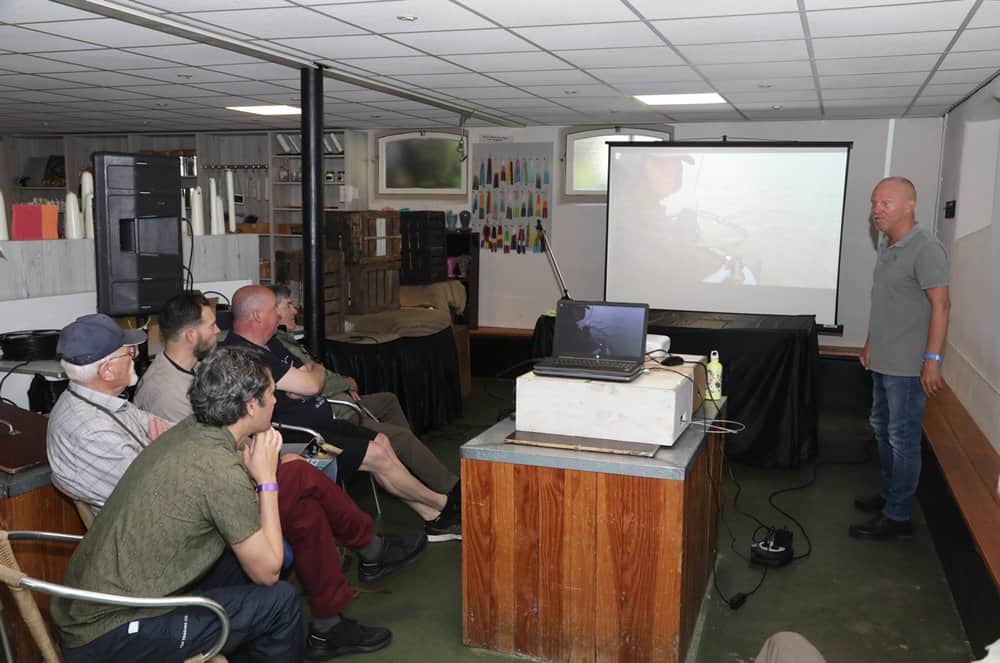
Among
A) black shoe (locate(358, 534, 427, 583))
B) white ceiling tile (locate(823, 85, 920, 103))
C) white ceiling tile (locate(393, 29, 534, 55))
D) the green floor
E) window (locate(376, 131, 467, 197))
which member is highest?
white ceiling tile (locate(823, 85, 920, 103))

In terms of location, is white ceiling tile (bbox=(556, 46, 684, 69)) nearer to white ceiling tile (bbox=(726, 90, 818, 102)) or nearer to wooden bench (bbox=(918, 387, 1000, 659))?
white ceiling tile (bbox=(726, 90, 818, 102))

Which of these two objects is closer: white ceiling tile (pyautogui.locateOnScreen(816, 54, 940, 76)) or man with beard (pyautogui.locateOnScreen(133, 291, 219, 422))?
man with beard (pyautogui.locateOnScreen(133, 291, 219, 422))

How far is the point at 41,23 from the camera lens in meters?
3.62

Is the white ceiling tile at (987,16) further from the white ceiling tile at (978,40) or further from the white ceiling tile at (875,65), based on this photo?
the white ceiling tile at (875,65)

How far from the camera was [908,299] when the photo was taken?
3.64 m

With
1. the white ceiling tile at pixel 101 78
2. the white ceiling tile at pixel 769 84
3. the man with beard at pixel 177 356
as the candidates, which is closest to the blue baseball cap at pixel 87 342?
the man with beard at pixel 177 356

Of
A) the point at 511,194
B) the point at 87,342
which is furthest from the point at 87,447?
the point at 511,194

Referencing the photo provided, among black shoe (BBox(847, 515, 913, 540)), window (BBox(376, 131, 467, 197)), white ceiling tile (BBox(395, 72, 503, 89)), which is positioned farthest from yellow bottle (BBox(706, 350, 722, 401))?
window (BBox(376, 131, 467, 197))

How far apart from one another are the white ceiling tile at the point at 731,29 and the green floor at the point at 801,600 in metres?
2.24

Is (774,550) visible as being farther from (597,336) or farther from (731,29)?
(731,29)

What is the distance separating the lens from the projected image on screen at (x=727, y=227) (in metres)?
6.42

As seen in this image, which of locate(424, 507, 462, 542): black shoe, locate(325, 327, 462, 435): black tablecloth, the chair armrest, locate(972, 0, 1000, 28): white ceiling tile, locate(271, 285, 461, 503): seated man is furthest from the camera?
locate(325, 327, 462, 435): black tablecloth

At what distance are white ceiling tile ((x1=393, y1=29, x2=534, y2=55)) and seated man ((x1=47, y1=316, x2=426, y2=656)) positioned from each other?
186cm

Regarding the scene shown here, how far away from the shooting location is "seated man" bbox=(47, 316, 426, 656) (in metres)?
2.36
